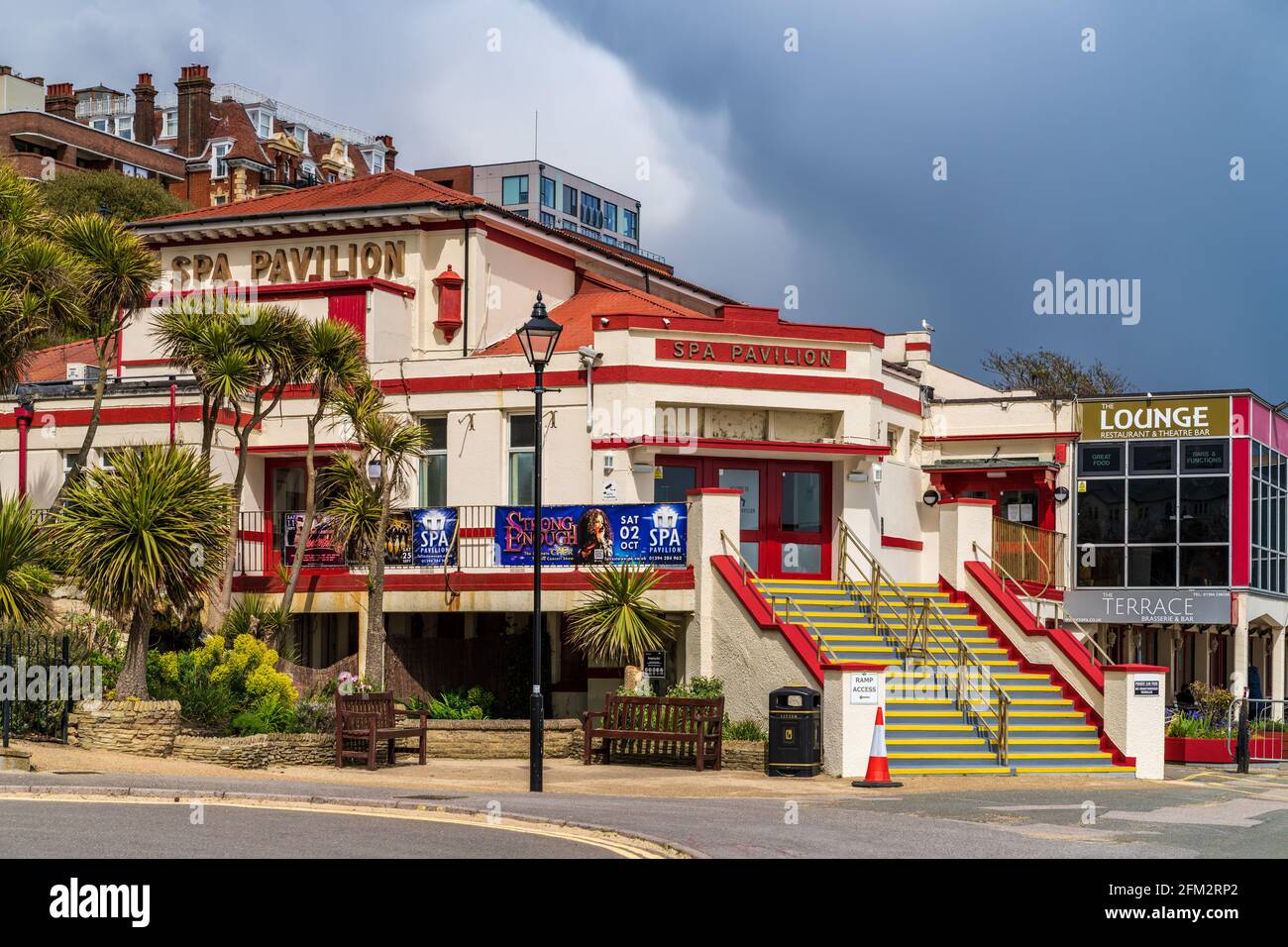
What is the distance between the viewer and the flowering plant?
82.4ft

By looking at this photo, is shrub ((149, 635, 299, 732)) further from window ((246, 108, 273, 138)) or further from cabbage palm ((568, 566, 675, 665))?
window ((246, 108, 273, 138))

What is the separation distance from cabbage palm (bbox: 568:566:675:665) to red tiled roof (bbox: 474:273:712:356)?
5470 mm

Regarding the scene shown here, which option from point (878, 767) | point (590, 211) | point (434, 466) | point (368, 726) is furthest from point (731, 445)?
point (590, 211)

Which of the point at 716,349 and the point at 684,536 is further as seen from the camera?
the point at 716,349

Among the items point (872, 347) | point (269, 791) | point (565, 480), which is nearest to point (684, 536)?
point (565, 480)

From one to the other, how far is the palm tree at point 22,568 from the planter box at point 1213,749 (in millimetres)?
19212

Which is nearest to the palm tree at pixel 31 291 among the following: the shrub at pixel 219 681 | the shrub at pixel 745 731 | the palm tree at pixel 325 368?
the palm tree at pixel 325 368

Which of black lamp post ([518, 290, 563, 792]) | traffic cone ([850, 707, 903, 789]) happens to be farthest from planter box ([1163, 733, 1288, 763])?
black lamp post ([518, 290, 563, 792])

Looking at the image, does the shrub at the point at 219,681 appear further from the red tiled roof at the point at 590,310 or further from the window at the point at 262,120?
the window at the point at 262,120

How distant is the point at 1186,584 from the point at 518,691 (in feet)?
51.9

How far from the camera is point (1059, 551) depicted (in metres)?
36.6

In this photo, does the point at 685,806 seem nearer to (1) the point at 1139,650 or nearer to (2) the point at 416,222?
(2) the point at 416,222
